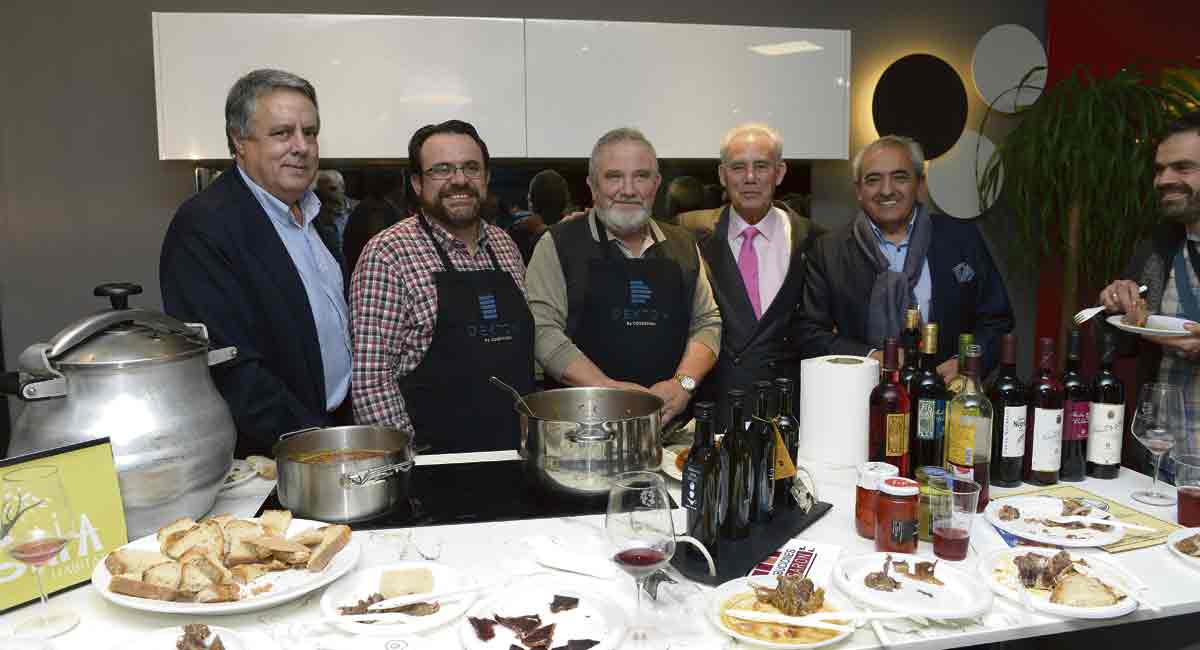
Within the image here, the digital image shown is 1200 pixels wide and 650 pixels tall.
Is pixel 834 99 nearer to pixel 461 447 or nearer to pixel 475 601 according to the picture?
pixel 461 447

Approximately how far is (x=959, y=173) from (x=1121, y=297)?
2.14 m

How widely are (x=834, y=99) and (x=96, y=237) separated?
10.4ft

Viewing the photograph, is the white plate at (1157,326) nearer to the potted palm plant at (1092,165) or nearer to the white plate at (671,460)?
the white plate at (671,460)

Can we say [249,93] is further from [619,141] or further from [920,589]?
[920,589]

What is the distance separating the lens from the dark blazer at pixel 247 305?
1958mm

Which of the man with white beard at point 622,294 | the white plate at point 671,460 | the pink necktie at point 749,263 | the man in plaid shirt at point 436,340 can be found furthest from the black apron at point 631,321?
the white plate at point 671,460

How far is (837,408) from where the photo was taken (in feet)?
5.80

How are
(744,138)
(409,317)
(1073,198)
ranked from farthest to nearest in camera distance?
1. (1073,198)
2. (744,138)
3. (409,317)

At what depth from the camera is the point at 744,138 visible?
10.0ft

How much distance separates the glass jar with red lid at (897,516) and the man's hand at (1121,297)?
1.16 metres

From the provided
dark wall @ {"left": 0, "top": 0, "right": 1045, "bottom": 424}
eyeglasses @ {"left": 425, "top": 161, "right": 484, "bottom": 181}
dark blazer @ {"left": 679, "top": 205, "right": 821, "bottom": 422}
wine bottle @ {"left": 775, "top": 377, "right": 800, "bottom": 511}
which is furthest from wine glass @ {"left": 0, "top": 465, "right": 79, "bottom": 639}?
dark wall @ {"left": 0, "top": 0, "right": 1045, "bottom": 424}

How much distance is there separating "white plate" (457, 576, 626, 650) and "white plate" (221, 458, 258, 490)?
771mm

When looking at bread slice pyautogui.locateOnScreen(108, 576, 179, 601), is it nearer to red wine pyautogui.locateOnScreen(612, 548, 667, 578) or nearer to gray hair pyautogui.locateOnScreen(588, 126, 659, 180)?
red wine pyautogui.locateOnScreen(612, 548, 667, 578)

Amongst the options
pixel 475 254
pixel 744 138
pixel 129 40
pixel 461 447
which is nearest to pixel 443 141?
pixel 475 254
